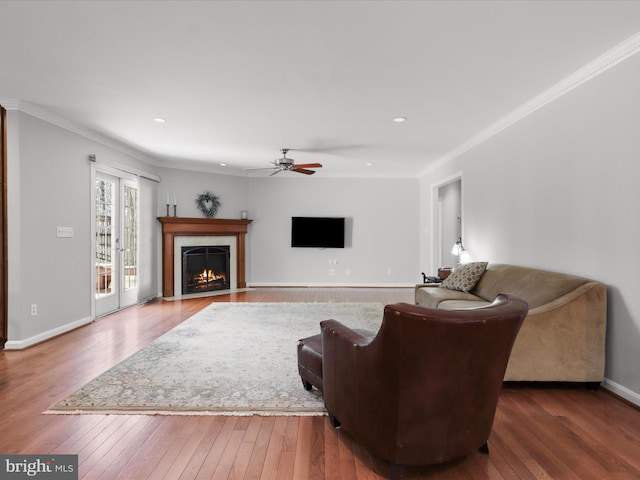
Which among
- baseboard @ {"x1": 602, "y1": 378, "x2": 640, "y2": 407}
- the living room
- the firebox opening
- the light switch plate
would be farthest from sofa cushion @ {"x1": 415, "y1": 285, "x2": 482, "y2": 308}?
the light switch plate

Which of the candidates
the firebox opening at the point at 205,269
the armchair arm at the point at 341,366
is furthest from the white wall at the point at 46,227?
the armchair arm at the point at 341,366

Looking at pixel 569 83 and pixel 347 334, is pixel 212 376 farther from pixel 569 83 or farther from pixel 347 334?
pixel 569 83

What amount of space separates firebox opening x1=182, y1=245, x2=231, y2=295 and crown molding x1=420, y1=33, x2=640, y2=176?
16.7 feet

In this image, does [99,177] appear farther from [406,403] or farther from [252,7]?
[406,403]

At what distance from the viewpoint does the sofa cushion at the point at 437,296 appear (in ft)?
13.0

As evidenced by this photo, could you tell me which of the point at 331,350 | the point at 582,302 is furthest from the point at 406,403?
the point at 582,302

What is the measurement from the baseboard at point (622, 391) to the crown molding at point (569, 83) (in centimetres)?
238

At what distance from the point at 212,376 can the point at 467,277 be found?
3.05 meters

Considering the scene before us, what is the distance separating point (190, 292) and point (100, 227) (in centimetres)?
227

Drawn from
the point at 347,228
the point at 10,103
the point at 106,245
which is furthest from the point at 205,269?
the point at 10,103

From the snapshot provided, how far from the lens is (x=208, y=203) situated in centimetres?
725

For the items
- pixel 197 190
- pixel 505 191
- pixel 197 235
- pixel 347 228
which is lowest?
pixel 197 235

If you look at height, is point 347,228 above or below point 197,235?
above

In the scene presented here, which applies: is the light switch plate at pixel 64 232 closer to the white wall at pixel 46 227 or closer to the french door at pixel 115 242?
the white wall at pixel 46 227
